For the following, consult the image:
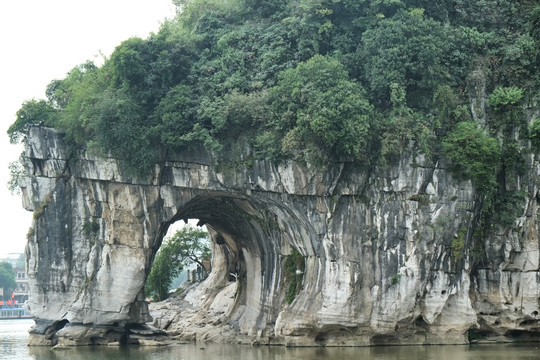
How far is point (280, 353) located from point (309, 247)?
3.14 metres

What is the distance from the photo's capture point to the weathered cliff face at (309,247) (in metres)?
18.2

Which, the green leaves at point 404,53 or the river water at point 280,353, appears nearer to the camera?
the river water at point 280,353

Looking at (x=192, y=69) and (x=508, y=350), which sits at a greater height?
(x=192, y=69)

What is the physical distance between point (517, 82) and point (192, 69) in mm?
8956

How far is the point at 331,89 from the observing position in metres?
18.1

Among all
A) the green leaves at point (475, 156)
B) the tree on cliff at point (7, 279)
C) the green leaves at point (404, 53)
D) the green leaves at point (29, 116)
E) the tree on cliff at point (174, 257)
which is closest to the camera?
the green leaves at point (475, 156)

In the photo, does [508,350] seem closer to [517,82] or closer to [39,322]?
[517,82]

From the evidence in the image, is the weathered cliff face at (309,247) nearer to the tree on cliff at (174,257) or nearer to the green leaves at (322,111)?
the green leaves at (322,111)

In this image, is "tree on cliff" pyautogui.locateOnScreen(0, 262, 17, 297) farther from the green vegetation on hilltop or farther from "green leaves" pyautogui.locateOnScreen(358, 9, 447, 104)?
"green leaves" pyautogui.locateOnScreen(358, 9, 447, 104)

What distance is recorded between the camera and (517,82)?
63.1 feet

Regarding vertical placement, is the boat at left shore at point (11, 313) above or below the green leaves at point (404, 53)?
below

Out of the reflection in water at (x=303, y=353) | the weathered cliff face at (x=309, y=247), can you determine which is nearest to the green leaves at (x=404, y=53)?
the weathered cliff face at (x=309, y=247)

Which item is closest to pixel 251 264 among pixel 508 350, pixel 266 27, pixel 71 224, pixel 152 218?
pixel 152 218

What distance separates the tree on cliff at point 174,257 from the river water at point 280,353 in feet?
37.4
